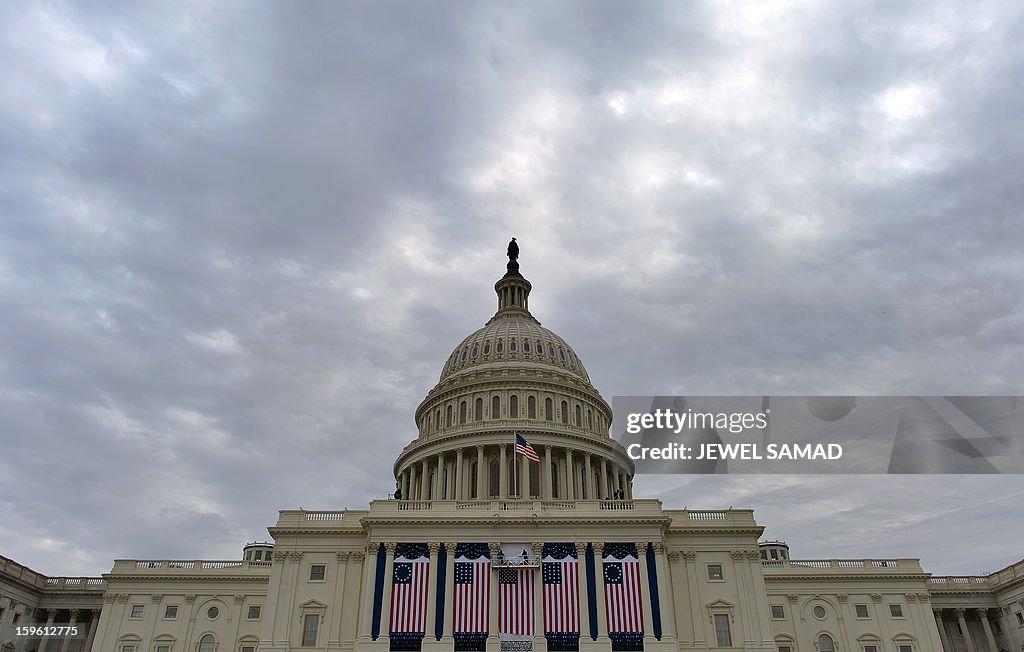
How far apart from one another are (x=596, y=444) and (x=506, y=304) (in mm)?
30215

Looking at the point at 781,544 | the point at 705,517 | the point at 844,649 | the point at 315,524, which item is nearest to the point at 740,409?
the point at 705,517

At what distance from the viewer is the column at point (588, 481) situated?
79188 mm

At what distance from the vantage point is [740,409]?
2052 inches

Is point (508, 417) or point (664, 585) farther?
point (508, 417)

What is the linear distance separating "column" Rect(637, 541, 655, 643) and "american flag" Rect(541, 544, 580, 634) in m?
4.60

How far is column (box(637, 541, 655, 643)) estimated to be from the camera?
49.3 metres

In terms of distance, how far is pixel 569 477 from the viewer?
3051 inches

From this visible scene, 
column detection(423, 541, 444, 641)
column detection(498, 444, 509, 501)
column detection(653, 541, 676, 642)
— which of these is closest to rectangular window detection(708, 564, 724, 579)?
column detection(653, 541, 676, 642)

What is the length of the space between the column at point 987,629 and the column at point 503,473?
50114 mm

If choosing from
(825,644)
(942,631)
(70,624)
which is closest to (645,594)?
(825,644)

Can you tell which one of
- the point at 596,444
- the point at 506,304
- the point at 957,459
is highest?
the point at 506,304

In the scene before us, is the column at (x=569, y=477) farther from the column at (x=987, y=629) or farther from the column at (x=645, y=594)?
the column at (x=987, y=629)

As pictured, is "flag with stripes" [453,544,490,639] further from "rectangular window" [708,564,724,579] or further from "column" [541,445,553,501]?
"column" [541,445,553,501]

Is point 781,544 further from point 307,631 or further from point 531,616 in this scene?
point 307,631
